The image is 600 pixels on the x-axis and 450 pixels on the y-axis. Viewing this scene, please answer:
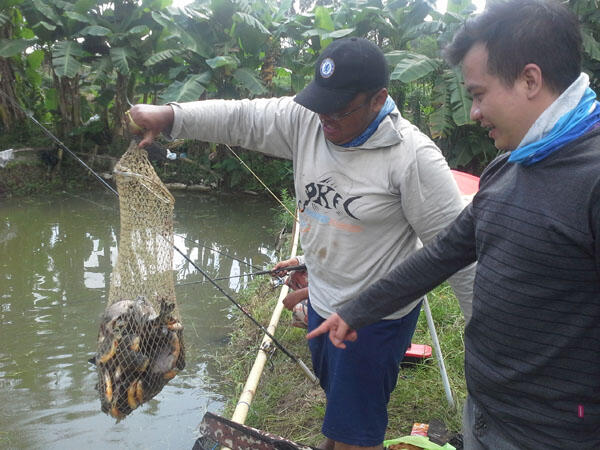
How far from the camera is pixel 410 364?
3.62 meters

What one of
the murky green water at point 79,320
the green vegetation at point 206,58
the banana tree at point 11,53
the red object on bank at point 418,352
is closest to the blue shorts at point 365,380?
the red object on bank at point 418,352

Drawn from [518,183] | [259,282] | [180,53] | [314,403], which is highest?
[518,183]

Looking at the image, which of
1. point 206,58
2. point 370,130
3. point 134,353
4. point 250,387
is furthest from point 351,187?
point 206,58

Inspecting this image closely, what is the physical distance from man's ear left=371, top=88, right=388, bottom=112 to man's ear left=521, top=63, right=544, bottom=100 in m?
0.73

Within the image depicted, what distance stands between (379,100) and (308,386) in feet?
7.46

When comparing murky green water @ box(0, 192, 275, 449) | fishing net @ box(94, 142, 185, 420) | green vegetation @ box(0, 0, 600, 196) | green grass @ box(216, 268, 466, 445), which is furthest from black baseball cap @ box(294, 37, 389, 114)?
green vegetation @ box(0, 0, 600, 196)

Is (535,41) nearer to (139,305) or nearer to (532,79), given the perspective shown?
(532,79)

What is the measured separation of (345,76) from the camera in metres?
1.83

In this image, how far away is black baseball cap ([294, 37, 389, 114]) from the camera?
183cm

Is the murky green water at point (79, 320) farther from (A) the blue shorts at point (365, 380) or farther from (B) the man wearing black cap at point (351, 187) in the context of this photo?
(A) the blue shorts at point (365, 380)

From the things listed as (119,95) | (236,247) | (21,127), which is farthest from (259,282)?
(21,127)

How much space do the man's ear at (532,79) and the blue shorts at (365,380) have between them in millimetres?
1060

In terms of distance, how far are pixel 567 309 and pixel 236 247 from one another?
22.9 ft

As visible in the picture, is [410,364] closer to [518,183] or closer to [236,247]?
[518,183]
